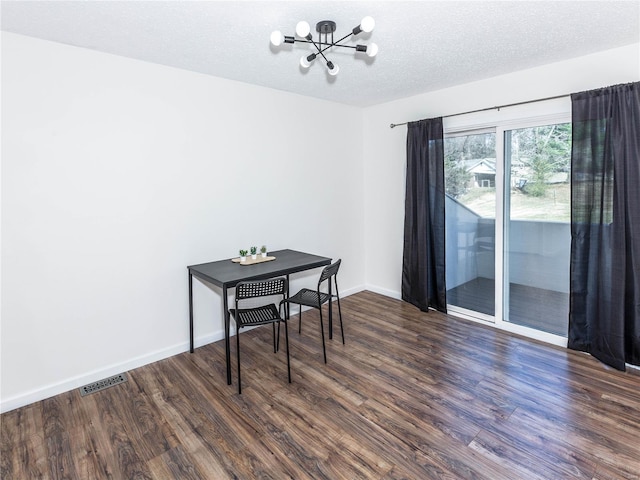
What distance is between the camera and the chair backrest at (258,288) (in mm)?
2635

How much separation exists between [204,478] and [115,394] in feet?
3.97

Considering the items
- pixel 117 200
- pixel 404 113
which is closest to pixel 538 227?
pixel 404 113

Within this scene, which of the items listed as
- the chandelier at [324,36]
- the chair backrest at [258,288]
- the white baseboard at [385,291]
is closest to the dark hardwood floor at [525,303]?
the white baseboard at [385,291]

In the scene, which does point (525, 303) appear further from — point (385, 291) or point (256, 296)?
point (256, 296)

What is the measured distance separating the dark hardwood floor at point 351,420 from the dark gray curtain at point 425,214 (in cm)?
97

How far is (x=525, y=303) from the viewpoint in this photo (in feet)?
11.7

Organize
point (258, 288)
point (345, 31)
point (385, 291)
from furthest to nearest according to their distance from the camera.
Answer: point (385, 291), point (258, 288), point (345, 31)

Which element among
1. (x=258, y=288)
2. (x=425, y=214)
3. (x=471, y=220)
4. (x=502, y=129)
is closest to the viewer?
(x=258, y=288)

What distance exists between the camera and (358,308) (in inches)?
172

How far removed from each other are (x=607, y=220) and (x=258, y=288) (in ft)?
9.10

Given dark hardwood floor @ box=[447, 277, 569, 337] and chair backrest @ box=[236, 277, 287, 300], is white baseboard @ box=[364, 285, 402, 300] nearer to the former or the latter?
dark hardwood floor @ box=[447, 277, 569, 337]

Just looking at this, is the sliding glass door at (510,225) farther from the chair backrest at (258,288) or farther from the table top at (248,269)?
the chair backrest at (258,288)

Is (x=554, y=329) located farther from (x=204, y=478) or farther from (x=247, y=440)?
(x=204, y=478)

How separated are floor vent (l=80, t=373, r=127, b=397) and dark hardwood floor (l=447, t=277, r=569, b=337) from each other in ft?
11.2
